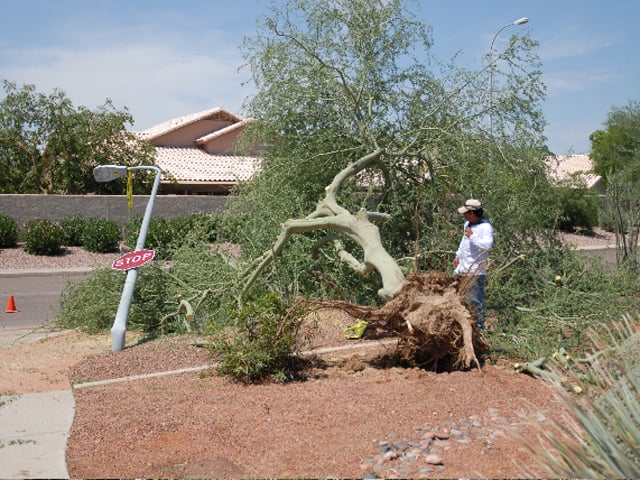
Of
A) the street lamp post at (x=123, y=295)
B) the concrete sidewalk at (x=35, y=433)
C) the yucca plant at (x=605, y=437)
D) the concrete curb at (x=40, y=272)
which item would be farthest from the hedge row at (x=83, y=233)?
the yucca plant at (x=605, y=437)

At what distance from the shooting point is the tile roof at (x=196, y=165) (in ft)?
102

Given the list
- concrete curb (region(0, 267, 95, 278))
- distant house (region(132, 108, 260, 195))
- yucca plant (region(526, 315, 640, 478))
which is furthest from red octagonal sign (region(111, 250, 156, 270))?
distant house (region(132, 108, 260, 195))

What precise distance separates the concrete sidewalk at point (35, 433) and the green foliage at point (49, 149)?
73.2 ft

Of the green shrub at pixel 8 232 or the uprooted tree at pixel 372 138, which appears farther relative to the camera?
the green shrub at pixel 8 232

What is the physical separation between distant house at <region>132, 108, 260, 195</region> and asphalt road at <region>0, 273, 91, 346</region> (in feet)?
34.6

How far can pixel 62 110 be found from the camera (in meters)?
28.2

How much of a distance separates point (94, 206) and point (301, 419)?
21.9 meters

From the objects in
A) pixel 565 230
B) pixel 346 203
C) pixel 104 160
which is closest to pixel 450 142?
pixel 346 203

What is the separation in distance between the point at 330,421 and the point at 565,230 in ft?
92.1

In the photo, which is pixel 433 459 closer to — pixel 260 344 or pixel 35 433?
pixel 260 344

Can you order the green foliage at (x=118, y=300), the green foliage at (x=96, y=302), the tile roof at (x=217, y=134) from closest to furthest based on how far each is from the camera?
the green foliage at (x=118, y=300)
the green foliage at (x=96, y=302)
the tile roof at (x=217, y=134)

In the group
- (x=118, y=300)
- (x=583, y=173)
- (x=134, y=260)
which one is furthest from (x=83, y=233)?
(x=583, y=173)

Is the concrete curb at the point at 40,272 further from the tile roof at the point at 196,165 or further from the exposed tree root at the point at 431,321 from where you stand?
the exposed tree root at the point at 431,321

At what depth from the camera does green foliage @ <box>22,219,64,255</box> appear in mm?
22719
